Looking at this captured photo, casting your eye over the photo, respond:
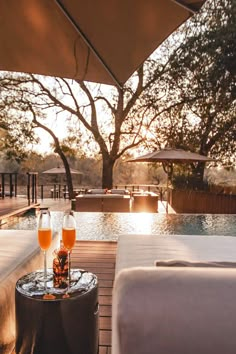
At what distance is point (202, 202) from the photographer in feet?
31.2

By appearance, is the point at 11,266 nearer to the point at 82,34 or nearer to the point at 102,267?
the point at 102,267

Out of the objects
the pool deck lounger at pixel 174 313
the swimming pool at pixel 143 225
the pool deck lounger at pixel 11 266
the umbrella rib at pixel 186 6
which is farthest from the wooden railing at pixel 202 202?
the pool deck lounger at pixel 174 313

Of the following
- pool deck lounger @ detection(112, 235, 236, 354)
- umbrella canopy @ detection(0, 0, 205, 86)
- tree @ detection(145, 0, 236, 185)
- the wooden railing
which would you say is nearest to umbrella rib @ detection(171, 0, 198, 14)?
umbrella canopy @ detection(0, 0, 205, 86)

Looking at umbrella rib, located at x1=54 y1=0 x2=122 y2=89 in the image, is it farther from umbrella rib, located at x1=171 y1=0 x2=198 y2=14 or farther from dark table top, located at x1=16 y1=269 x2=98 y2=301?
dark table top, located at x1=16 y1=269 x2=98 y2=301

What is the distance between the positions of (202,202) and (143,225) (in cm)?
434

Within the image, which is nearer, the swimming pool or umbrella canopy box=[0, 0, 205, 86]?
umbrella canopy box=[0, 0, 205, 86]

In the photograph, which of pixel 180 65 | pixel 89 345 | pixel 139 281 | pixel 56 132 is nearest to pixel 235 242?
pixel 89 345

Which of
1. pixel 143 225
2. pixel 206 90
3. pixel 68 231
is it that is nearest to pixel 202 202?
pixel 206 90

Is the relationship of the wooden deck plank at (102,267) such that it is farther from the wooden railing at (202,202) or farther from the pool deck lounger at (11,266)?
the wooden railing at (202,202)

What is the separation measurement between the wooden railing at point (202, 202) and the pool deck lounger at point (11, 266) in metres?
7.18

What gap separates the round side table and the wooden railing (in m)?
7.96

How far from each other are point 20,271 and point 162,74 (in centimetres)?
1049

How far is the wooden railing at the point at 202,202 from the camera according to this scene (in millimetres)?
8906

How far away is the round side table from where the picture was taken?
1.48 metres
